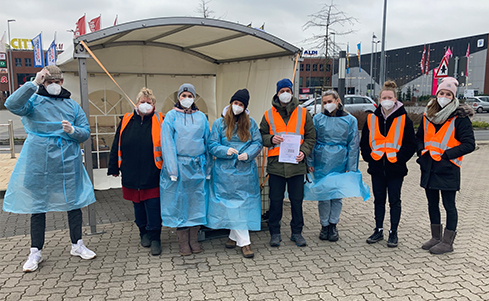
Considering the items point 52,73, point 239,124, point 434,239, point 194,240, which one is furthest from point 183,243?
point 434,239

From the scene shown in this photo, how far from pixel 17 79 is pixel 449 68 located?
7399cm

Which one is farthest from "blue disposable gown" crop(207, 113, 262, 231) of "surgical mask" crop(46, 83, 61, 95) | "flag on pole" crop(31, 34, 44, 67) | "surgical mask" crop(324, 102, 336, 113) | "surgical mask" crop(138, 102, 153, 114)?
"flag on pole" crop(31, 34, 44, 67)

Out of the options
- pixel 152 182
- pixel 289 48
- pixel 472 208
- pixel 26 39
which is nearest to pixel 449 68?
pixel 472 208

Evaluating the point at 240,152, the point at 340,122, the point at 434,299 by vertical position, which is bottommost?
the point at 434,299

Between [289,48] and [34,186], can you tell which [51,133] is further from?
[289,48]

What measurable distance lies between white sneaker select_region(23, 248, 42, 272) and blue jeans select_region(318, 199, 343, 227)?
296cm

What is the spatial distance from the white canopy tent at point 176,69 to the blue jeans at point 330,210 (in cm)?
201

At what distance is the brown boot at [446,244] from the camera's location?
12.8 ft

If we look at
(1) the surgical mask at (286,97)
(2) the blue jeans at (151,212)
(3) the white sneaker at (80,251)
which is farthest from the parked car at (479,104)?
(3) the white sneaker at (80,251)

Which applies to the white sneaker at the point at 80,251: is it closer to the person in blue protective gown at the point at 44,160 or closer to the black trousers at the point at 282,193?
the person in blue protective gown at the point at 44,160

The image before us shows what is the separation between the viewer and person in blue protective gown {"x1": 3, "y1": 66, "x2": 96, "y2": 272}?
3453 mm

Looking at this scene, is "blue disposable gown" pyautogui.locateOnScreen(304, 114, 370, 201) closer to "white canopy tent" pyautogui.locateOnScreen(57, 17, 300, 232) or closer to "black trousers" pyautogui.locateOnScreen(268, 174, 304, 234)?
"black trousers" pyautogui.locateOnScreen(268, 174, 304, 234)

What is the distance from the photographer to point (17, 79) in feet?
217

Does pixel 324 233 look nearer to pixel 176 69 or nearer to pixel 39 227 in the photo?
pixel 39 227
